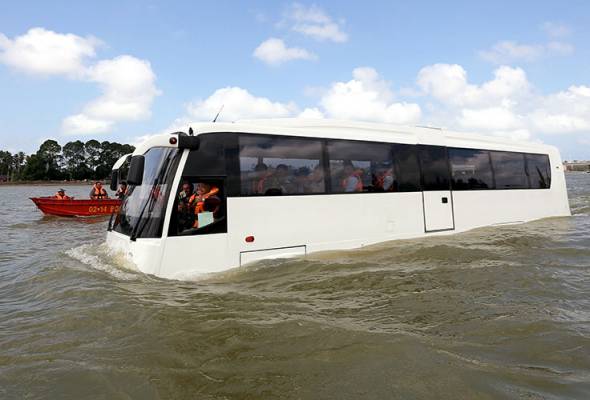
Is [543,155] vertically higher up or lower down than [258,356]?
higher up

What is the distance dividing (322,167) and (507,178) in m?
5.98

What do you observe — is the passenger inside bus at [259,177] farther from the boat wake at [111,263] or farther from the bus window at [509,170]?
the bus window at [509,170]

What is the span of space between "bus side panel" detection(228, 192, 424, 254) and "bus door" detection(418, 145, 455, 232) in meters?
0.25

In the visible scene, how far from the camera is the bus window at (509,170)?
1043cm

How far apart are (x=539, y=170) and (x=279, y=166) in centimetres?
872

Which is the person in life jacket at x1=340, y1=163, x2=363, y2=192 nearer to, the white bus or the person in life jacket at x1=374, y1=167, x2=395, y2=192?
the white bus

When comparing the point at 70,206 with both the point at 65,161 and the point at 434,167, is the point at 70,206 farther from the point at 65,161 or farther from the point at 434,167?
the point at 65,161

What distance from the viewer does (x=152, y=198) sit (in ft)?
20.0

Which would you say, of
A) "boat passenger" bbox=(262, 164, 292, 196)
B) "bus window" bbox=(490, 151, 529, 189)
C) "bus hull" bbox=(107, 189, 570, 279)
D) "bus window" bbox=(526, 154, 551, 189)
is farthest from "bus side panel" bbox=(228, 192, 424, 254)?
"bus window" bbox=(526, 154, 551, 189)

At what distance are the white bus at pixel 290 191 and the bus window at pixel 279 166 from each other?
0.02 m

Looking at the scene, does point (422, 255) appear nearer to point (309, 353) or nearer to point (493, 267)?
point (493, 267)

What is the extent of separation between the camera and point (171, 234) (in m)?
5.77

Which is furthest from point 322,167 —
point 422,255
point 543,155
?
point 543,155

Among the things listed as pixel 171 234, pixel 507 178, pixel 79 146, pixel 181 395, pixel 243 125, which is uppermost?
pixel 79 146
